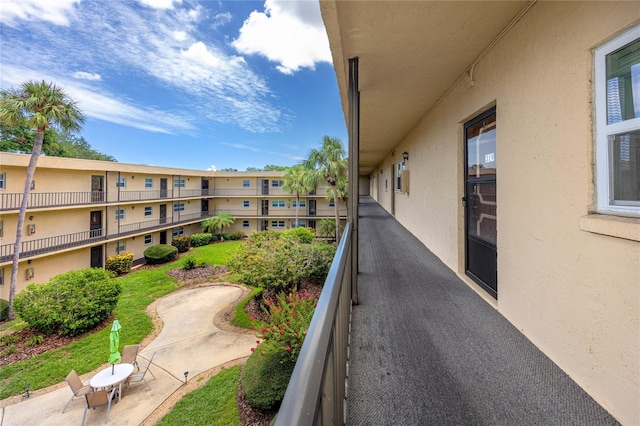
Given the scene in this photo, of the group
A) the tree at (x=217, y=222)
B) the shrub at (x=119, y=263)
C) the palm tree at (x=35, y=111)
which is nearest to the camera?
the palm tree at (x=35, y=111)

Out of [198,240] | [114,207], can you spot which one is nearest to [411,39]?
[114,207]

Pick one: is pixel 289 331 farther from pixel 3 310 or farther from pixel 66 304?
pixel 3 310

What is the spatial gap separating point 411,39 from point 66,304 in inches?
522

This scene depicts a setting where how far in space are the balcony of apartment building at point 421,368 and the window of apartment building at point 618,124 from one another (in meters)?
1.25

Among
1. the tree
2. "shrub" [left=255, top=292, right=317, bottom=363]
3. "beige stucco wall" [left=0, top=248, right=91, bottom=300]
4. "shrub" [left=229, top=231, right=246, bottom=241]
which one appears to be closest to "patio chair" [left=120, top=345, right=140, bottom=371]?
"shrub" [left=255, top=292, right=317, bottom=363]

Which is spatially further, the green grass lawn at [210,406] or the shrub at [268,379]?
the green grass lawn at [210,406]

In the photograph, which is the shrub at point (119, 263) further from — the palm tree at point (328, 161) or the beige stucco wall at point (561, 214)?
the beige stucco wall at point (561, 214)

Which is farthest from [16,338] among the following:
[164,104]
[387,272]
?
[164,104]

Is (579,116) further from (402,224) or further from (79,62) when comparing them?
(79,62)

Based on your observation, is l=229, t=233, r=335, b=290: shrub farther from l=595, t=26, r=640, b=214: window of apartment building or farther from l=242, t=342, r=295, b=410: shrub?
l=595, t=26, r=640, b=214: window of apartment building

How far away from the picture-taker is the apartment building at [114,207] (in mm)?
13133

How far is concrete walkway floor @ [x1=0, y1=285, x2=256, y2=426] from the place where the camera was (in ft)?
19.0

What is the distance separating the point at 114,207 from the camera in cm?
1825

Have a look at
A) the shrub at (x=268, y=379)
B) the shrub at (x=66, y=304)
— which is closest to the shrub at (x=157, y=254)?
the shrub at (x=66, y=304)
